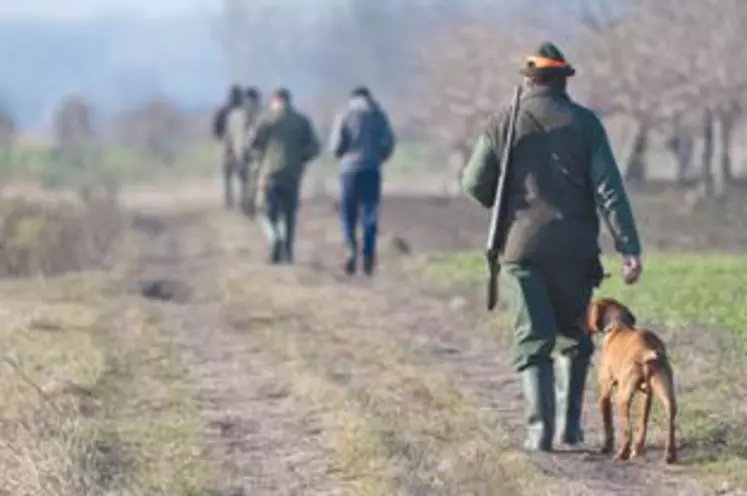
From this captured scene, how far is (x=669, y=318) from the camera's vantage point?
14.6m

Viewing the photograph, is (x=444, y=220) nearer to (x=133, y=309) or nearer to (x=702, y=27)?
(x=702, y=27)

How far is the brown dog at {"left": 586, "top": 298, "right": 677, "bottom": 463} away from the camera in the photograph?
947 cm

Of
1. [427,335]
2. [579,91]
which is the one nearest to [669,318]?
[427,335]

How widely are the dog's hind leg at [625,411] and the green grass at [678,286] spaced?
3.80 m

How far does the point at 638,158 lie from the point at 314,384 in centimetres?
2609

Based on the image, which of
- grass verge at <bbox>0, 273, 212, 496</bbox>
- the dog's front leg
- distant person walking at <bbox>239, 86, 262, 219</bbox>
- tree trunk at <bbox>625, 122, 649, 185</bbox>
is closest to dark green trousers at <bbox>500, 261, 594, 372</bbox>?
the dog's front leg

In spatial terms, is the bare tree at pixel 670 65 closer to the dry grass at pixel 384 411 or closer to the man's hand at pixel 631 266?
the dry grass at pixel 384 411

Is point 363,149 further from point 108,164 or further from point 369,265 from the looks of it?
point 108,164

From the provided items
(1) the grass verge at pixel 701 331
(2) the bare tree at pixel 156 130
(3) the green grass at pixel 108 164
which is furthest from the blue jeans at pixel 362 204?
(2) the bare tree at pixel 156 130

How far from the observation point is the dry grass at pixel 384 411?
920 centimetres

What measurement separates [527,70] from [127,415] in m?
3.02

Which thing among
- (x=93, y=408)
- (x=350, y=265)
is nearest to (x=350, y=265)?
(x=350, y=265)

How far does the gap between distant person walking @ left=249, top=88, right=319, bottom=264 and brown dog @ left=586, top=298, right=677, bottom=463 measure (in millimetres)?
11775

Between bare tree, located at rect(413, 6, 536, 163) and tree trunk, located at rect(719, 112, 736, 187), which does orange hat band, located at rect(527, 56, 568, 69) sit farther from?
tree trunk, located at rect(719, 112, 736, 187)
